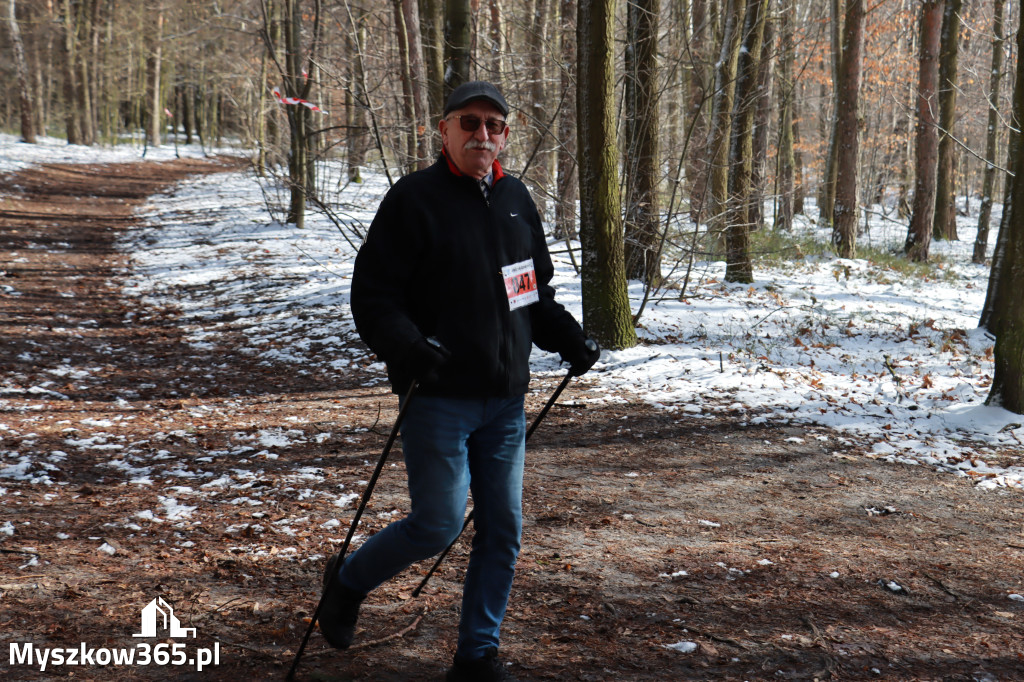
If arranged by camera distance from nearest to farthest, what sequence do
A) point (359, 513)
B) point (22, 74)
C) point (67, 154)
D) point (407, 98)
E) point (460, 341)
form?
point (460, 341), point (359, 513), point (407, 98), point (22, 74), point (67, 154)

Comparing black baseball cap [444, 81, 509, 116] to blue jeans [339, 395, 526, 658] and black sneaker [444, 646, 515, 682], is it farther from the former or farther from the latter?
black sneaker [444, 646, 515, 682]

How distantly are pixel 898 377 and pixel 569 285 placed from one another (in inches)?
186

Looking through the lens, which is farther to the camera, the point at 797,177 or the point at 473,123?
the point at 797,177

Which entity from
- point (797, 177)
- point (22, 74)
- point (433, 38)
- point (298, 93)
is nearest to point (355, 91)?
point (433, 38)

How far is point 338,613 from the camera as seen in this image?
308 cm

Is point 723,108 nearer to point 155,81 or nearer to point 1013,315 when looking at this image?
point 1013,315

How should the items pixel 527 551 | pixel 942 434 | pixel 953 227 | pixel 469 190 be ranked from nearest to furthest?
pixel 469 190, pixel 527 551, pixel 942 434, pixel 953 227

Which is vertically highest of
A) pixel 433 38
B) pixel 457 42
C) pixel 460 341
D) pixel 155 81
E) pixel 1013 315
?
pixel 155 81

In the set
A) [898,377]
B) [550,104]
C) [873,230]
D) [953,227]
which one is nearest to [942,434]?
[898,377]

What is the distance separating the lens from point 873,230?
26422 millimetres

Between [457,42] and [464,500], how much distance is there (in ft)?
26.4

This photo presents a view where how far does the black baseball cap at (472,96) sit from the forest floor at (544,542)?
2.18 meters

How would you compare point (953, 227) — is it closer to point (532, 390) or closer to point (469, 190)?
point (532, 390)

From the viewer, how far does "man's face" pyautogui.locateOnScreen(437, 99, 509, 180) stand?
280cm
